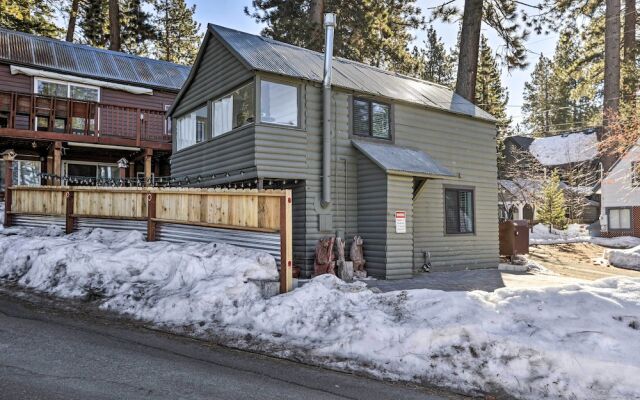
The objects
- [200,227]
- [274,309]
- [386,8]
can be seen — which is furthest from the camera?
[386,8]

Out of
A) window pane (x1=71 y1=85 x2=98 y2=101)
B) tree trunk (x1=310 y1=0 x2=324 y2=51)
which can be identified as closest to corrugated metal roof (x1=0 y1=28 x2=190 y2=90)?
window pane (x1=71 y1=85 x2=98 y2=101)

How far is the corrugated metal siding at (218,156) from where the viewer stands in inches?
393

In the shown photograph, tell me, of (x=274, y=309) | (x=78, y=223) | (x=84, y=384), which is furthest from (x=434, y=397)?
(x=78, y=223)

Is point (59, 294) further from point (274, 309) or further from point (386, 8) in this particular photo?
point (386, 8)

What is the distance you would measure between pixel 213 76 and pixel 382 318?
8655 mm

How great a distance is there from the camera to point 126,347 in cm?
505

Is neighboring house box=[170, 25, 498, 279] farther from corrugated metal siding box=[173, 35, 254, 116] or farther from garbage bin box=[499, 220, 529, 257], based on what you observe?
garbage bin box=[499, 220, 529, 257]

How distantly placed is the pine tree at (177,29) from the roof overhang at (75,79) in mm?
17752

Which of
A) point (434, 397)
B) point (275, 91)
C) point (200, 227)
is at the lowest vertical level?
point (434, 397)

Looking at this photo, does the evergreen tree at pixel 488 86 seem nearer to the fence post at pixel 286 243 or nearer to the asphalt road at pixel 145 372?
the fence post at pixel 286 243

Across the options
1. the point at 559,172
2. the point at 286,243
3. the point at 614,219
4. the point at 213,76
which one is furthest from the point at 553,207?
the point at 286,243

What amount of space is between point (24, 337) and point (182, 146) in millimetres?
9075

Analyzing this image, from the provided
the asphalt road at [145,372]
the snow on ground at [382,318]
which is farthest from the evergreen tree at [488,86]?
the asphalt road at [145,372]

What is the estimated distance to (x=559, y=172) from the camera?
40656 millimetres
